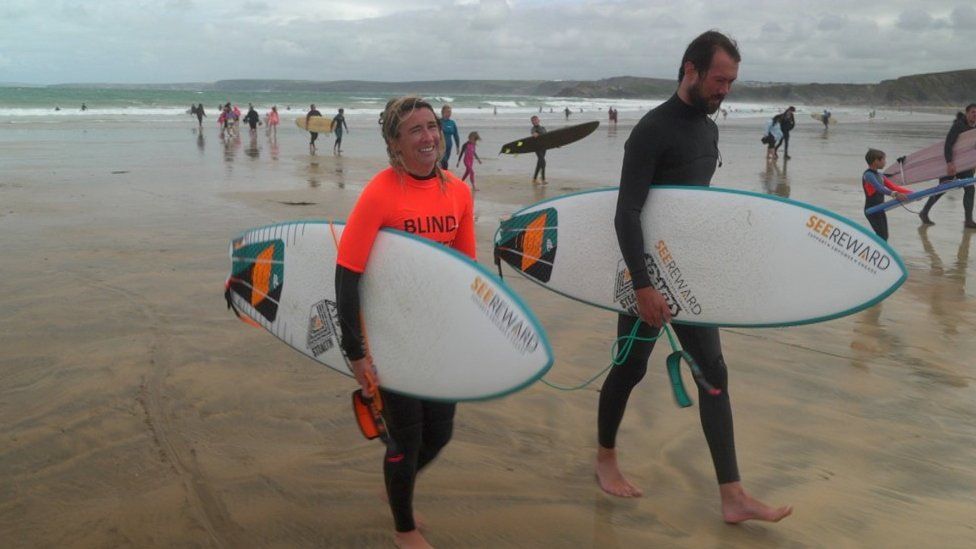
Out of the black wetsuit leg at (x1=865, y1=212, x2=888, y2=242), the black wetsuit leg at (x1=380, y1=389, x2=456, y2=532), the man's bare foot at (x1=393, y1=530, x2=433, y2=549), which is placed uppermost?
the black wetsuit leg at (x1=865, y1=212, x2=888, y2=242)

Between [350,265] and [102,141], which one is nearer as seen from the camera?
[350,265]

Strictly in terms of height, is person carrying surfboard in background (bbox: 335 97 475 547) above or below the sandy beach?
above

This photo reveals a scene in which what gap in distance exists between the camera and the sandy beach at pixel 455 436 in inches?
114

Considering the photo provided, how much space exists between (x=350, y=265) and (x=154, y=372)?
8.26 feet

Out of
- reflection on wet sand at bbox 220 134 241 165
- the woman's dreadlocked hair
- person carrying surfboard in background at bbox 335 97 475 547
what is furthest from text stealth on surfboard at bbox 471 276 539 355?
reflection on wet sand at bbox 220 134 241 165

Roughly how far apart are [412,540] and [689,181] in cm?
174

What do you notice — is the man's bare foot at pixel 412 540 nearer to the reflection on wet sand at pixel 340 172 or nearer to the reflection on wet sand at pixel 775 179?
the reflection on wet sand at pixel 340 172

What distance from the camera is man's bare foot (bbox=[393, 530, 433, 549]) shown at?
266 cm

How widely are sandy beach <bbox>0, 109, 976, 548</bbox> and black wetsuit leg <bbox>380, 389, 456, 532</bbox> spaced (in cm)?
28

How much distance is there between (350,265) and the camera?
241cm

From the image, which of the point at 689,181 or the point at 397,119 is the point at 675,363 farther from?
the point at 397,119

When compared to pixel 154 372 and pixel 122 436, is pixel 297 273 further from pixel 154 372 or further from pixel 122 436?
pixel 154 372

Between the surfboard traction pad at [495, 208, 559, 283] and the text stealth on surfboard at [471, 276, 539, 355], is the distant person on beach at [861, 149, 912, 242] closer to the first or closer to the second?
the surfboard traction pad at [495, 208, 559, 283]

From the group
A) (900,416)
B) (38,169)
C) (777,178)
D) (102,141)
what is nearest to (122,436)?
(900,416)
